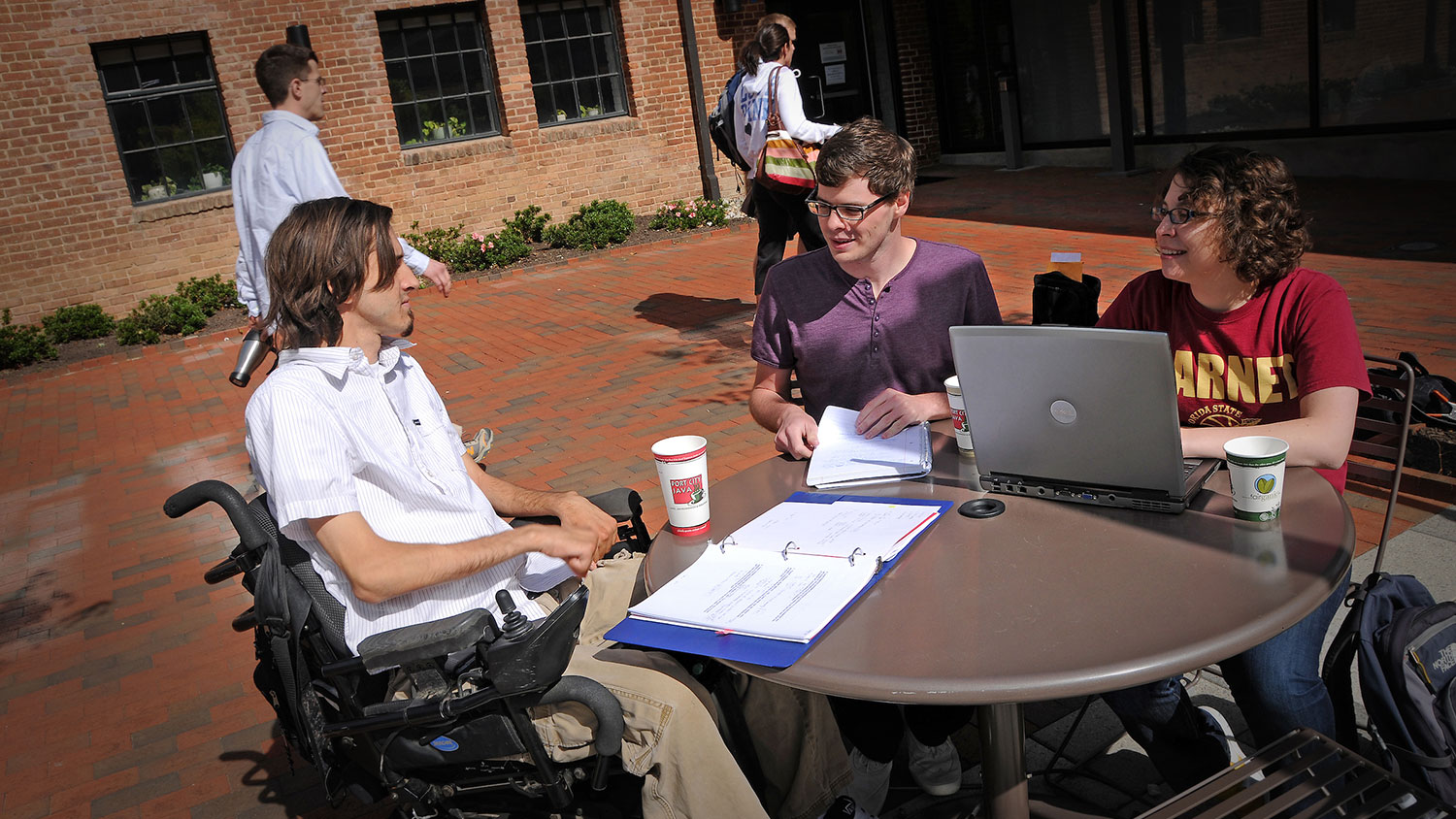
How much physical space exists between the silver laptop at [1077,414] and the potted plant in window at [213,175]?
1102cm

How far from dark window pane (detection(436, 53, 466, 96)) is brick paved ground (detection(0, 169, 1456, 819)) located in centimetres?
281

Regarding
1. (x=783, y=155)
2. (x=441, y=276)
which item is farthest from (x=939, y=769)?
(x=783, y=155)

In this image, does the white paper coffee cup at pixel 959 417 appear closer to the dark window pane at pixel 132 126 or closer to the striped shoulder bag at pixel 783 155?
the striped shoulder bag at pixel 783 155

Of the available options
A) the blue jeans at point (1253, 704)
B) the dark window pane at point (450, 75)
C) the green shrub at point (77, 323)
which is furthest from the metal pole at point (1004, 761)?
the dark window pane at point (450, 75)

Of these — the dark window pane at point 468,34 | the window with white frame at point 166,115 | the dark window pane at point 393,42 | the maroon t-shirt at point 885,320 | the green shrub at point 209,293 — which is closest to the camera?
the maroon t-shirt at point 885,320

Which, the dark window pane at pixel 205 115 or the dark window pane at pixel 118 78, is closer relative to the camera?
the dark window pane at pixel 118 78

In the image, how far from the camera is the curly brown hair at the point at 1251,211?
2248 millimetres

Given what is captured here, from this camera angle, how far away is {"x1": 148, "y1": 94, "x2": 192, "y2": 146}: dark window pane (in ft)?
35.3

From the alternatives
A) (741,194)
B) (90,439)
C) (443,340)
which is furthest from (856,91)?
(90,439)

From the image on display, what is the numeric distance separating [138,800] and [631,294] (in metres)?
6.30

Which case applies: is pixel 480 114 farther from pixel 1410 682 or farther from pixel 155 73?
pixel 1410 682

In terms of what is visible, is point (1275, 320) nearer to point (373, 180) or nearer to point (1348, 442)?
point (1348, 442)

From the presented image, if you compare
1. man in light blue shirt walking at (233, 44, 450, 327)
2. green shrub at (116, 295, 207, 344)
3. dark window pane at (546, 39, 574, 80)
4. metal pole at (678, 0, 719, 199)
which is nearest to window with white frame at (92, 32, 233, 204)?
green shrub at (116, 295, 207, 344)

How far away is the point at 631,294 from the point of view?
895cm
